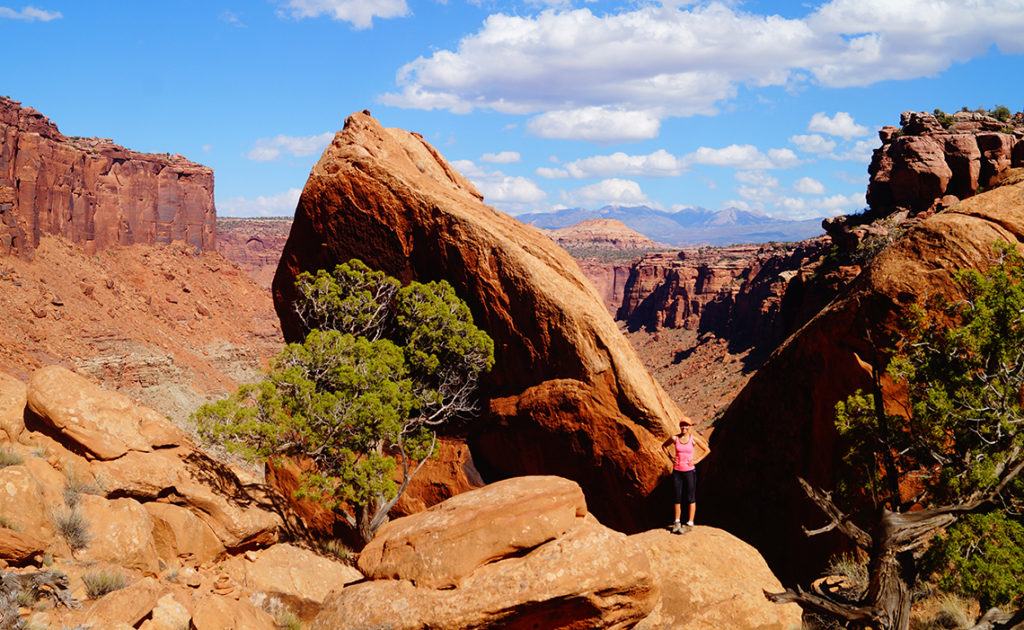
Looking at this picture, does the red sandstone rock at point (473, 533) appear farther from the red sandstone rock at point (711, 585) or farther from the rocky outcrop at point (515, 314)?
the rocky outcrop at point (515, 314)

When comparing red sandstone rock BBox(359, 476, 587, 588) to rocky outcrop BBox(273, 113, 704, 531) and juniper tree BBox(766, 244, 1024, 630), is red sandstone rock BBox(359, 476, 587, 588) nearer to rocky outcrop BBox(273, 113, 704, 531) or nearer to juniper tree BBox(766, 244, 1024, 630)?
juniper tree BBox(766, 244, 1024, 630)

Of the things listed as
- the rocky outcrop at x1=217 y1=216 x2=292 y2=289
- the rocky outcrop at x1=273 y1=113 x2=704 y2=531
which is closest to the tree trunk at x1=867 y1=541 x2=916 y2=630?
the rocky outcrop at x1=273 y1=113 x2=704 y2=531

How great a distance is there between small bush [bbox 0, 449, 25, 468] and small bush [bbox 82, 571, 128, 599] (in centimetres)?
291

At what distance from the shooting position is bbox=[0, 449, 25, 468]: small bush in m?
11.7

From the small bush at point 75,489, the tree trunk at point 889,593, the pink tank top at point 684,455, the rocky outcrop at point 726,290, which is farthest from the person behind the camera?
the rocky outcrop at point 726,290

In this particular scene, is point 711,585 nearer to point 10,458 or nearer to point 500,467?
point 500,467

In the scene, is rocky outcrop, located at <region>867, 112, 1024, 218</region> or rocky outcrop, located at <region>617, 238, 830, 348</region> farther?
rocky outcrop, located at <region>617, 238, 830, 348</region>

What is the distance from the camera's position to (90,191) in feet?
324

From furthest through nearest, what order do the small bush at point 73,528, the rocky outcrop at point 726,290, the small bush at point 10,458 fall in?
the rocky outcrop at point 726,290 → the small bush at point 10,458 → the small bush at point 73,528

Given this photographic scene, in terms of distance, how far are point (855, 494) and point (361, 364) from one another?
37.0ft

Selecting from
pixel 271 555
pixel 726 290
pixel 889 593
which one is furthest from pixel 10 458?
pixel 726 290

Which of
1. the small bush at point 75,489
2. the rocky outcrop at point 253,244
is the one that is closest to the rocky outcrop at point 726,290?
the small bush at point 75,489

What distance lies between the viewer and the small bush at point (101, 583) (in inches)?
398

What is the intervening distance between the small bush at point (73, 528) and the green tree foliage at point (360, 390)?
341 centimetres
